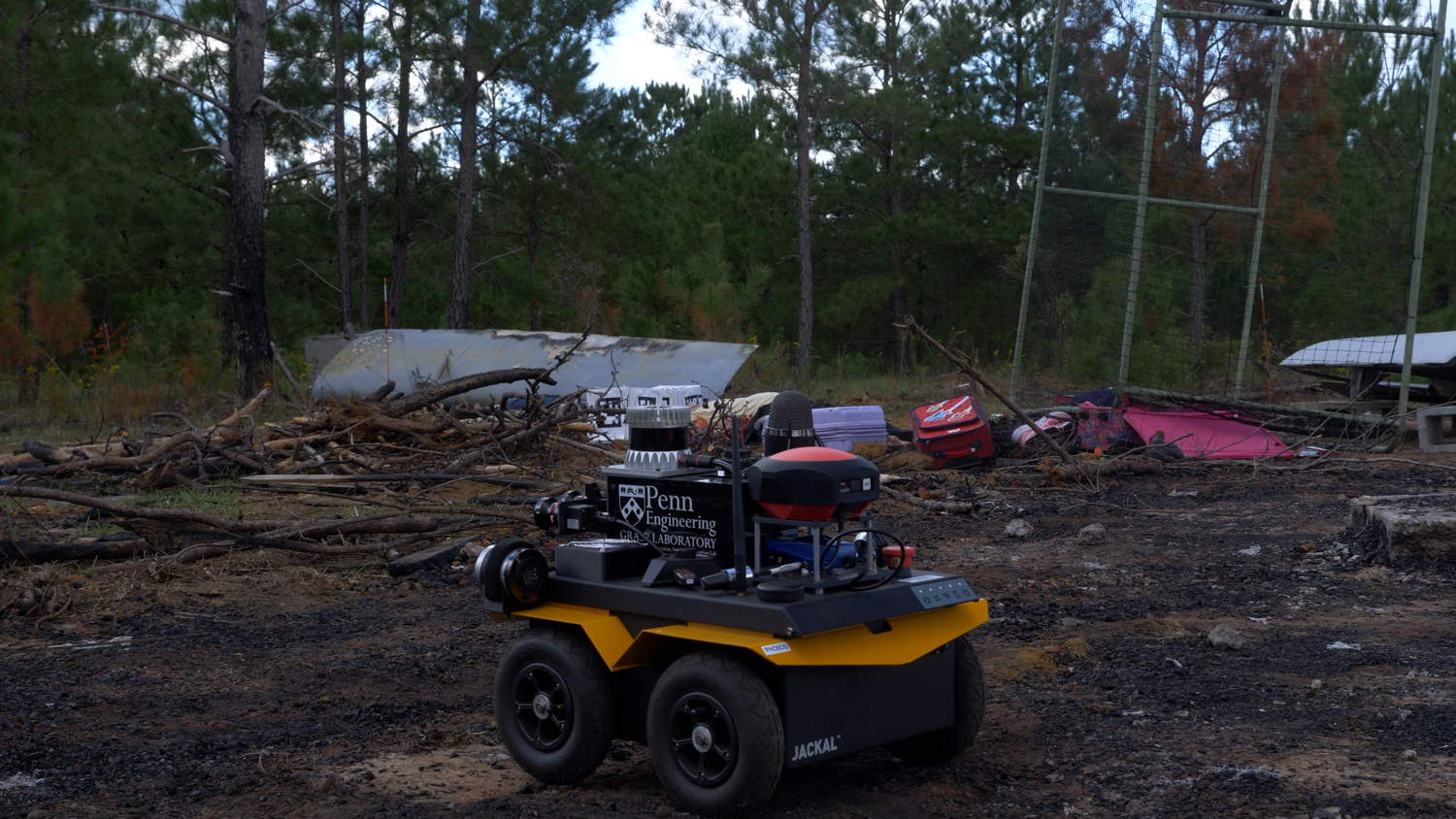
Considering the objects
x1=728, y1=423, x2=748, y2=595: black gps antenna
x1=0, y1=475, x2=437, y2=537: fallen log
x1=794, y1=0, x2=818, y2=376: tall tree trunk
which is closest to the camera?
x1=728, y1=423, x2=748, y2=595: black gps antenna

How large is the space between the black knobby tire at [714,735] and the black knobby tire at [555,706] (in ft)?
0.69

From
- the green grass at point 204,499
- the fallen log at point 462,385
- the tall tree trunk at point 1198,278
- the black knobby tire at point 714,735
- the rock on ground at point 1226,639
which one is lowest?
the green grass at point 204,499

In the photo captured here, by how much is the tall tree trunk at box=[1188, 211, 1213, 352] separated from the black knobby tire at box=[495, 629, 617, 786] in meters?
10.3

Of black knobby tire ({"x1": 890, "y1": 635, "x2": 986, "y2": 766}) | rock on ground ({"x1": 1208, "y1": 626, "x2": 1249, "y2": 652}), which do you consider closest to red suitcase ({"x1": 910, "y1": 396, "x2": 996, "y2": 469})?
rock on ground ({"x1": 1208, "y1": 626, "x2": 1249, "y2": 652})

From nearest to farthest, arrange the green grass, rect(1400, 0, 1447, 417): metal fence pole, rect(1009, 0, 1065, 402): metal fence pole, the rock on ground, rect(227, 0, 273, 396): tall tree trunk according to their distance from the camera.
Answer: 1. the rock on ground
2. the green grass
3. rect(1400, 0, 1447, 417): metal fence pole
4. rect(1009, 0, 1065, 402): metal fence pole
5. rect(227, 0, 273, 396): tall tree trunk

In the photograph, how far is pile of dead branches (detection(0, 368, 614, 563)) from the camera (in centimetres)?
759

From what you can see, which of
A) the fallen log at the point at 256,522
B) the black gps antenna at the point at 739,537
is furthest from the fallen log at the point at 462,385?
the black gps antenna at the point at 739,537

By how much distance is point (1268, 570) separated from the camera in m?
6.90

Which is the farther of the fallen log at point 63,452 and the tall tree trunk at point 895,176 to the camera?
the tall tree trunk at point 895,176

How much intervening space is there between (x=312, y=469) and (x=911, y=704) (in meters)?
7.75

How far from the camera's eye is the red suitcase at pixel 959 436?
11578 millimetres

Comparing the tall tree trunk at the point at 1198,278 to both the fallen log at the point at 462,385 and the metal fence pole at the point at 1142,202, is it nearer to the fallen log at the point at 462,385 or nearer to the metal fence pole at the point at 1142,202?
the metal fence pole at the point at 1142,202

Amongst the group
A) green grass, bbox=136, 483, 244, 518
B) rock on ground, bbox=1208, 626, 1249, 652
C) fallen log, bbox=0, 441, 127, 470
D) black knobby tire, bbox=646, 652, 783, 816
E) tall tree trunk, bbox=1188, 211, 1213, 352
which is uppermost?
tall tree trunk, bbox=1188, 211, 1213, 352

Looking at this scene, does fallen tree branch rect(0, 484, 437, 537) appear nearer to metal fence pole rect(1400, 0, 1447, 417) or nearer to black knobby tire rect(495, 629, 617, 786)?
black knobby tire rect(495, 629, 617, 786)
